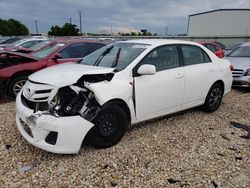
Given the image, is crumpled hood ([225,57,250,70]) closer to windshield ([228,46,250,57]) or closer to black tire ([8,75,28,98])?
windshield ([228,46,250,57])

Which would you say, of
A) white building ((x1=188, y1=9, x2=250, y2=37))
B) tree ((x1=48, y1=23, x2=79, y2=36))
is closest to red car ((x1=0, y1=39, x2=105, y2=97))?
white building ((x1=188, y1=9, x2=250, y2=37))

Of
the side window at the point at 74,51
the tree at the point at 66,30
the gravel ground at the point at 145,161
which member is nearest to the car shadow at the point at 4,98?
the gravel ground at the point at 145,161

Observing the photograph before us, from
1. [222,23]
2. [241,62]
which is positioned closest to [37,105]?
[241,62]

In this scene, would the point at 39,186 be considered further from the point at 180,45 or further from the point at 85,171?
the point at 180,45

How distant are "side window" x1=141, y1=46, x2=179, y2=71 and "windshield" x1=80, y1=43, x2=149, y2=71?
0.18m

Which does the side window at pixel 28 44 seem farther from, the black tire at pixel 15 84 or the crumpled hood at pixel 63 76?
the crumpled hood at pixel 63 76

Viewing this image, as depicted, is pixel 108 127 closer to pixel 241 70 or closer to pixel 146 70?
pixel 146 70

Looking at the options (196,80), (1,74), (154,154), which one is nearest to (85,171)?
(154,154)

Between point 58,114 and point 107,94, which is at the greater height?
point 107,94

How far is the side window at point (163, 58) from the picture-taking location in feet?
12.0

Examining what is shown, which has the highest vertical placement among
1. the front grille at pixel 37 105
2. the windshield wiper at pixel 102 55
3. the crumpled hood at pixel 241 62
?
the windshield wiper at pixel 102 55

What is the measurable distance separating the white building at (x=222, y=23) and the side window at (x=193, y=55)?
37.1 m

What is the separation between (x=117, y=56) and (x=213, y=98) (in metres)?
2.37

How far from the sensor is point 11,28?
67.9m
